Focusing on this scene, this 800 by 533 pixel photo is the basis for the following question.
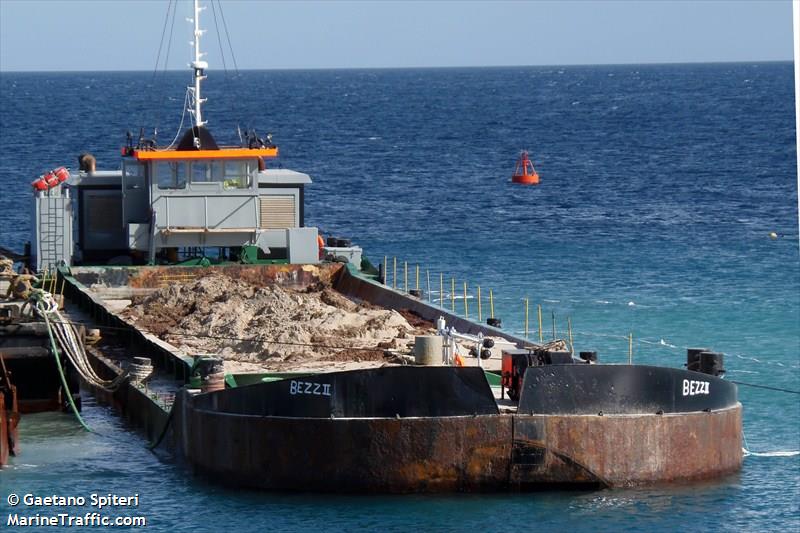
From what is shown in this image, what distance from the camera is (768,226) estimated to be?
63.9 metres

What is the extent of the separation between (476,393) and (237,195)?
15.4 meters

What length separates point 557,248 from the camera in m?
57.4

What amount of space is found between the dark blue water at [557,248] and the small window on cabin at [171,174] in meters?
7.61

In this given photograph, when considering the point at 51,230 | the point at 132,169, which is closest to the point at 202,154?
the point at 132,169

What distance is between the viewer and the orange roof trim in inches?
1417

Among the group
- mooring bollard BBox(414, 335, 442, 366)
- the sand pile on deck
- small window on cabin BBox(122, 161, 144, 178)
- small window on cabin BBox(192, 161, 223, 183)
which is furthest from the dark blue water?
small window on cabin BBox(122, 161, 144, 178)

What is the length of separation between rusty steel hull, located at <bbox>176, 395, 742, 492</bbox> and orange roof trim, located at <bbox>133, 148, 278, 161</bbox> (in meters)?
13.2

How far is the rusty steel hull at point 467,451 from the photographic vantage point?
22.6 m

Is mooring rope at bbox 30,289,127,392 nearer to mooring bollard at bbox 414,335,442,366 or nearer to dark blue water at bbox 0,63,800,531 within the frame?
dark blue water at bbox 0,63,800,531

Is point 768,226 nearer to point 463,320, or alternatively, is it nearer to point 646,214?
point 646,214

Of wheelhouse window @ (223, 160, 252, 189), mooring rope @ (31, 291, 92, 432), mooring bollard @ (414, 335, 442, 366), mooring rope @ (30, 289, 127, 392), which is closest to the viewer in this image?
mooring bollard @ (414, 335, 442, 366)

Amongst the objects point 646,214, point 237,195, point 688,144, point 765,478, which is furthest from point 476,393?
point 688,144

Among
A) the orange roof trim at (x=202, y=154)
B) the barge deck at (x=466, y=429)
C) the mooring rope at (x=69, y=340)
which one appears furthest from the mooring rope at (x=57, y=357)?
the orange roof trim at (x=202, y=154)

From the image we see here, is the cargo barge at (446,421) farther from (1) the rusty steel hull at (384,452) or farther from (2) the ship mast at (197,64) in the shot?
(2) the ship mast at (197,64)
